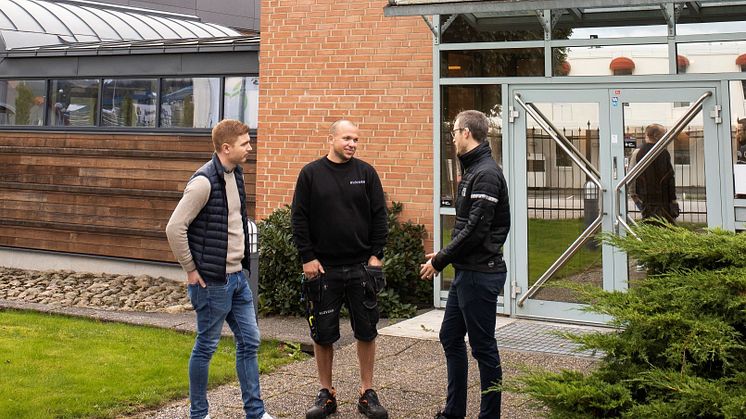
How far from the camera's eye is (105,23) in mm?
18266

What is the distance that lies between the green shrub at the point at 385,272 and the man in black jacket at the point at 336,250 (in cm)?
333

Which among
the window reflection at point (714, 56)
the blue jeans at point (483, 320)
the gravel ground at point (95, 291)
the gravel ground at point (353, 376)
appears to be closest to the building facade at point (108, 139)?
A: the gravel ground at point (95, 291)

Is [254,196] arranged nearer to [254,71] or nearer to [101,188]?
[254,71]

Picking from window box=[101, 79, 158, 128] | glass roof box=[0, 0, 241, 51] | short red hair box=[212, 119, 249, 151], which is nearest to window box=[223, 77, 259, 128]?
window box=[101, 79, 158, 128]

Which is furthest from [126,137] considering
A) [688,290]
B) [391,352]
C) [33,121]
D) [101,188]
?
[688,290]

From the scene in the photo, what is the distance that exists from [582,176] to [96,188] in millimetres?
7877

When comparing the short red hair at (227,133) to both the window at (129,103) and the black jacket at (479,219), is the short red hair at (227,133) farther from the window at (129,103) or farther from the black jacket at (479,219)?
the window at (129,103)

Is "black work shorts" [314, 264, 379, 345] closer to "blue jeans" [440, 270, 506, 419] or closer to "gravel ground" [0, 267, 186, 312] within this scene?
"blue jeans" [440, 270, 506, 419]

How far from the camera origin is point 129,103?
42.7ft

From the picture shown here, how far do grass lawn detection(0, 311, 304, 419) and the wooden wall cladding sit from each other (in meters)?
3.75

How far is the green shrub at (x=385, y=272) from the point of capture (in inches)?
352

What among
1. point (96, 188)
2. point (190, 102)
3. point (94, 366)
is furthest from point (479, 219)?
point (96, 188)

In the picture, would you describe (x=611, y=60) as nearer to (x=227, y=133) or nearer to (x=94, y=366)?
(x=227, y=133)

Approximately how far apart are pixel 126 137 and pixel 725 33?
28.1 ft
